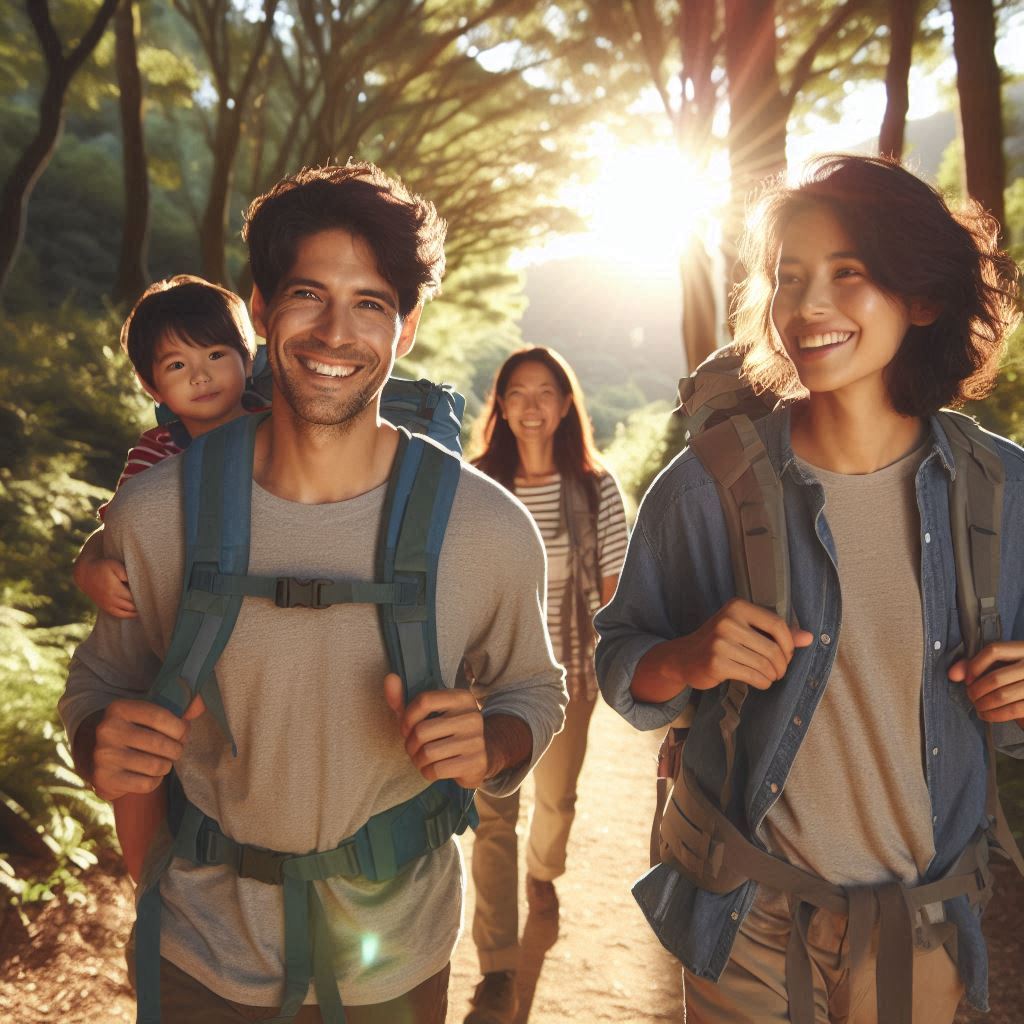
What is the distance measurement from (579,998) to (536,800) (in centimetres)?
93

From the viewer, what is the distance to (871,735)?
212cm

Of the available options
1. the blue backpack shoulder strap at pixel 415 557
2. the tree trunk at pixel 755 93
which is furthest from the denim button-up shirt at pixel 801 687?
the tree trunk at pixel 755 93

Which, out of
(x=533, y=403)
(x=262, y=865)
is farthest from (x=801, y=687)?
(x=533, y=403)

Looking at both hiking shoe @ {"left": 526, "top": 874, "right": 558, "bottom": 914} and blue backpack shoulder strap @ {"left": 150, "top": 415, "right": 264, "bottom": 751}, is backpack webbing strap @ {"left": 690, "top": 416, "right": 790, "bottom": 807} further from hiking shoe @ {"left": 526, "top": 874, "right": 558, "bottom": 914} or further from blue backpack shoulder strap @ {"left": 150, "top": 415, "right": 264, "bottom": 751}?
hiking shoe @ {"left": 526, "top": 874, "right": 558, "bottom": 914}

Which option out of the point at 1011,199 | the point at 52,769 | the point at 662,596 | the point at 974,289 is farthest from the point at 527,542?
the point at 1011,199

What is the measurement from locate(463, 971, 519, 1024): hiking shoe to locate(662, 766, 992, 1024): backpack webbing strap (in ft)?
7.57

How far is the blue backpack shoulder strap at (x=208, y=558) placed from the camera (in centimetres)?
194

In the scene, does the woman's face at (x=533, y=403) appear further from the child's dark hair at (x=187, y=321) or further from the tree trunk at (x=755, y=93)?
the tree trunk at (x=755, y=93)

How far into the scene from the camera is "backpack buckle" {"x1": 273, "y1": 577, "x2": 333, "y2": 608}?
1974 mm

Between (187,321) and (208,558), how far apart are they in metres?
1.48

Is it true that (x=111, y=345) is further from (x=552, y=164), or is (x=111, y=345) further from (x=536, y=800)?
(x=552, y=164)

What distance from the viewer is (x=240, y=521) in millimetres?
2033

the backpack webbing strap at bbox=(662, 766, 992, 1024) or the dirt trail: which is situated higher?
the backpack webbing strap at bbox=(662, 766, 992, 1024)

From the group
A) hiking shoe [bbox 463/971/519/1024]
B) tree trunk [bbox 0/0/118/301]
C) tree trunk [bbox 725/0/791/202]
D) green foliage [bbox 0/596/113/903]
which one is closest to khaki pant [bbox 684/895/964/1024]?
hiking shoe [bbox 463/971/519/1024]
